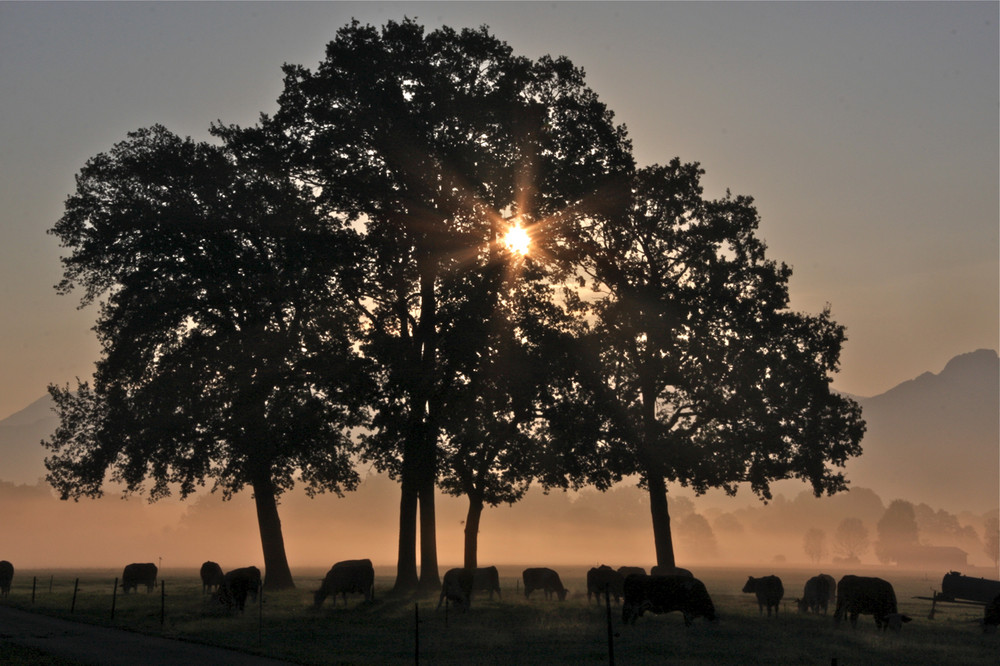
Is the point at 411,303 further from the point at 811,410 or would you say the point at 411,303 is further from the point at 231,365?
the point at 811,410

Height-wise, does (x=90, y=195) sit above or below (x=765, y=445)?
above

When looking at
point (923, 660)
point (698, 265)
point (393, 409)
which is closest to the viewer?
point (923, 660)

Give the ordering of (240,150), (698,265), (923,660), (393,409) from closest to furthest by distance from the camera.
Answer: (923,660)
(393,409)
(240,150)
(698,265)

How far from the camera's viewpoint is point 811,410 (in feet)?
155

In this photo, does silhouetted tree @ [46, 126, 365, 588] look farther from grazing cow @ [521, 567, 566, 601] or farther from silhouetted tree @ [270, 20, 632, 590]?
grazing cow @ [521, 567, 566, 601]

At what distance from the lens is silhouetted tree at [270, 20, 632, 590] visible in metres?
42.3

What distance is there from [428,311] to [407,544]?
11.0m

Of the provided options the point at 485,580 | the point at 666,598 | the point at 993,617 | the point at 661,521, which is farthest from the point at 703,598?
the point at 661,521

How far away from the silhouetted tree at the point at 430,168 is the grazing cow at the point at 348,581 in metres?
4.22

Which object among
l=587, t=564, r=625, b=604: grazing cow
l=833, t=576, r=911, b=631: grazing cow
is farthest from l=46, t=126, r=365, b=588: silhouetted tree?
l=833, t=576, r=911, b=631: grazing cow

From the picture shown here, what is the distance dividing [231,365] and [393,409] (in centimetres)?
765

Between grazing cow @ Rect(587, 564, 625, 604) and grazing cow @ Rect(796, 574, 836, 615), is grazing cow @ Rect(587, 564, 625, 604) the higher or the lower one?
the higher one

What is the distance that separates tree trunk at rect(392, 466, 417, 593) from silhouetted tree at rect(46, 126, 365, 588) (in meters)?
4.33

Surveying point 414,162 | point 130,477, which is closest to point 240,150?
point 414,162
